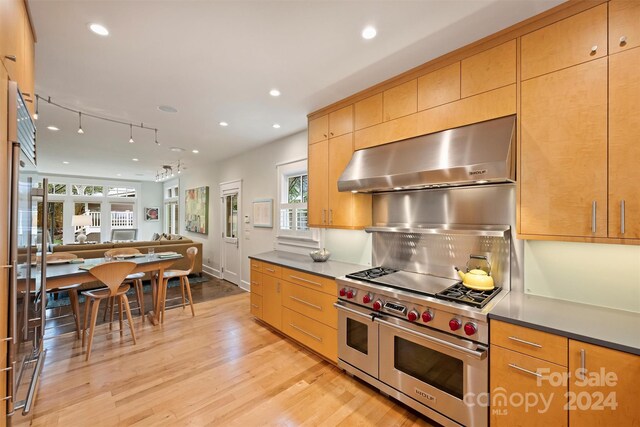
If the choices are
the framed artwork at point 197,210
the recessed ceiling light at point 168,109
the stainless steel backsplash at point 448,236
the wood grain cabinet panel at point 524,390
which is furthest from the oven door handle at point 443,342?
the framed artwork at point 197,210

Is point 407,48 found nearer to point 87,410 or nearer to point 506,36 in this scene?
point 506,36

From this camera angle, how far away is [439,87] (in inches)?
87.4

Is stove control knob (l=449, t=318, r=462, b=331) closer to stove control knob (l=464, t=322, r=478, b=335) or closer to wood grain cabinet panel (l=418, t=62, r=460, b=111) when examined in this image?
stove control knob (l=464, t=322, r=478, b=335)

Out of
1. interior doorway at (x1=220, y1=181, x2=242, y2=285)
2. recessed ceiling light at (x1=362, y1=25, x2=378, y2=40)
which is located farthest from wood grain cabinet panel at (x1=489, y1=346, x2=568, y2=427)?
interior doorway at (x1=220, y1=181, x2=242, y2=285)

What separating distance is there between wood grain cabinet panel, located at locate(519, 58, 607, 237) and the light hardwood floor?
5.63 feet

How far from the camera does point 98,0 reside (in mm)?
1632

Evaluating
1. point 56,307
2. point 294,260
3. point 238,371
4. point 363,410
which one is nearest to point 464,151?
point 363,410

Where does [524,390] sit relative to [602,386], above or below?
below

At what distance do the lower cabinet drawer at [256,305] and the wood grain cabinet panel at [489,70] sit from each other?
10.6 feet

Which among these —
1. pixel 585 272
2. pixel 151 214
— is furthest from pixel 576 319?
pixel 151 214

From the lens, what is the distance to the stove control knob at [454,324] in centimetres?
177

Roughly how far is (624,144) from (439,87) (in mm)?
1201

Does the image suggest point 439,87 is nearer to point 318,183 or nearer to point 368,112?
point 368,112

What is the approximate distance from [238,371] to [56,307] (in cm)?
375
